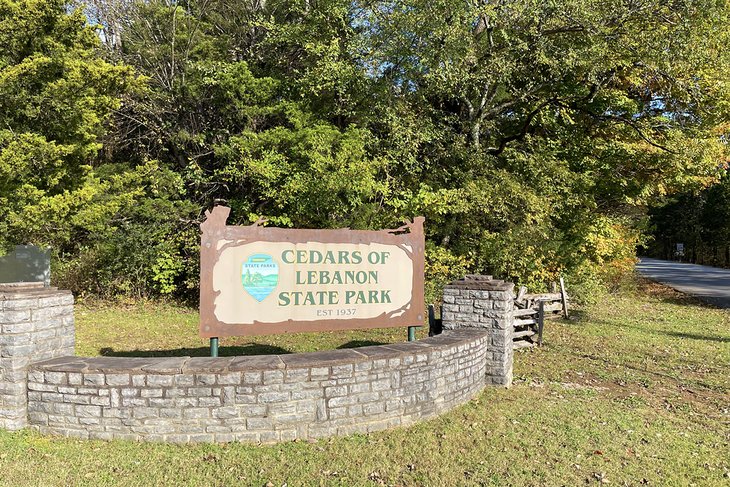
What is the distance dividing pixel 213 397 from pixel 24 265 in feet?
31.4

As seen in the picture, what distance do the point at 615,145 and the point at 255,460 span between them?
43.9 ft

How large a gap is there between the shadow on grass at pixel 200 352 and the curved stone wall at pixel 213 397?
3.46 meters

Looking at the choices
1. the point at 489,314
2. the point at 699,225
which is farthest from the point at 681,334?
the point at 699,225

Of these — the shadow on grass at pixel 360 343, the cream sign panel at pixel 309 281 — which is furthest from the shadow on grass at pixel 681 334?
the cream sign panel at pixel 309 281

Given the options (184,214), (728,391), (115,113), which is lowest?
(728,391)

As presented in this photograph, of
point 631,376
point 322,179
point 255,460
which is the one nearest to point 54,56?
point 322,179

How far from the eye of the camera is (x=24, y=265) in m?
11.3

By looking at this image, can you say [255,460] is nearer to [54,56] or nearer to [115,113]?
[54,56]

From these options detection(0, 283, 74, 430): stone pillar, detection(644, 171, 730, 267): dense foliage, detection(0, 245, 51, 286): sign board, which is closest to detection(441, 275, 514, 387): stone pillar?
detection(0, 283, 74, 430): stone pillar

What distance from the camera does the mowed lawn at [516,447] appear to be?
3973 mm

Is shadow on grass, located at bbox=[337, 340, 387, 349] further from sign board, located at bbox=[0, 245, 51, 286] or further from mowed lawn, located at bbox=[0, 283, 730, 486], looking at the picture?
sign board, located at bbox=[0, 245, 51, 286]

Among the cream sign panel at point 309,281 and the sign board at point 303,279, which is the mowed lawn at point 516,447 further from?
the cream sign panel at point 309,281

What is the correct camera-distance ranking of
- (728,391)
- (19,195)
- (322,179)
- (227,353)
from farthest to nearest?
(322,179) < (19,195) < (227,353) < (728,391)

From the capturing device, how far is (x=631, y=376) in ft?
24.2
